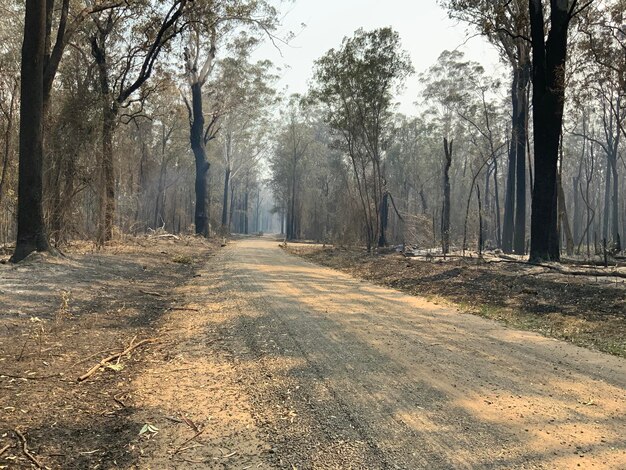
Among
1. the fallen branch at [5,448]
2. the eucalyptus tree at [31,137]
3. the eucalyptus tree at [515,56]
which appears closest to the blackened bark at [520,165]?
the eucalyptus tree at [515,56]

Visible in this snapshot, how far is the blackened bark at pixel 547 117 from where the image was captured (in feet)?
42.1

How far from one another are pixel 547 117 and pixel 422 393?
12.1 m

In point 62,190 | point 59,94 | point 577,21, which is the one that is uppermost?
point 577,21

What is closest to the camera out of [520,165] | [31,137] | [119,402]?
[119,402]

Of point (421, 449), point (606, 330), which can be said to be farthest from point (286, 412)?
point (606, 330)

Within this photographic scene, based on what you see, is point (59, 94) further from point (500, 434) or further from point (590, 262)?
point (590, 262)

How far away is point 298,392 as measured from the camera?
373 centimetres

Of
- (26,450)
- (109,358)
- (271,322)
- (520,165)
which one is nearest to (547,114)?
(271,322)

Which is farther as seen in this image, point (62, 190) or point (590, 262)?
point (590, 262)

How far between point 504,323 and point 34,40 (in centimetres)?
1151

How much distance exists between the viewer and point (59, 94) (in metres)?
14.0

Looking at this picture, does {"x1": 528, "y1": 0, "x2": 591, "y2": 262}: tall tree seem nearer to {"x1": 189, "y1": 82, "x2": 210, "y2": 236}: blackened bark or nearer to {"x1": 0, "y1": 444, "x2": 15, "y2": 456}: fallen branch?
{"x1": 0, "y1": 444, "x2": 15, "y2": 456}: fallen branch

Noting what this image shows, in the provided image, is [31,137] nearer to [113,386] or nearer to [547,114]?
[113,386]

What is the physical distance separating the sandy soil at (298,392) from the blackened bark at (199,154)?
25.1 metres
